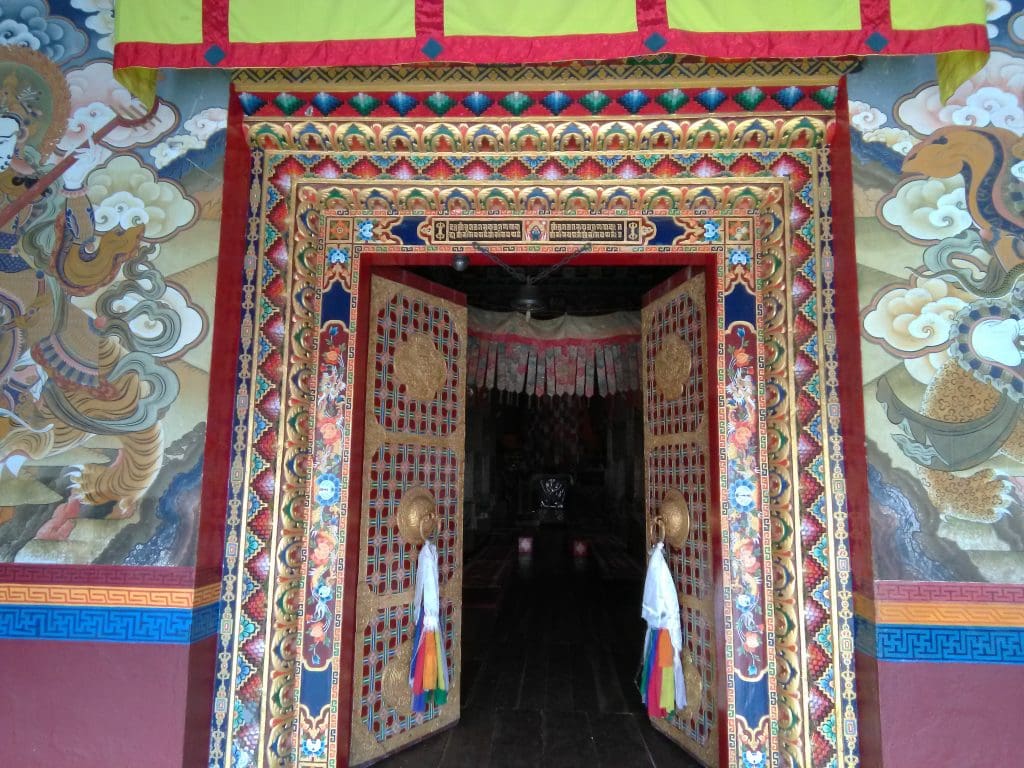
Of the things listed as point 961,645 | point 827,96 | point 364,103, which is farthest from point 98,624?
point 827,96

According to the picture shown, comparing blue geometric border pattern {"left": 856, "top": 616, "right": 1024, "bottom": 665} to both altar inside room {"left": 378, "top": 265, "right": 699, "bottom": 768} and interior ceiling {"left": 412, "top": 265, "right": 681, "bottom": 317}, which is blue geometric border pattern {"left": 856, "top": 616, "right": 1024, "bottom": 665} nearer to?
altar inside room {"left": 378, "top": 265, "right": 699, "bottom": 768}

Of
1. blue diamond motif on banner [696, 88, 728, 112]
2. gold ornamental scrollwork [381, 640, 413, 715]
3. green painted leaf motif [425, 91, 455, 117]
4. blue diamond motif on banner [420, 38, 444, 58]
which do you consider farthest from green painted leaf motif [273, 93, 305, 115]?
gold ornamental scrollwork [381, 640, 413, 715]

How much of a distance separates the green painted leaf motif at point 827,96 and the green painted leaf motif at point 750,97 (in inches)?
9.7

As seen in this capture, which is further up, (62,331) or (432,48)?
(432,48)

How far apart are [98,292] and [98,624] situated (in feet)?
4.87

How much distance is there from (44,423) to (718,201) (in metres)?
3.48

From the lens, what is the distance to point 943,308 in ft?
8.80

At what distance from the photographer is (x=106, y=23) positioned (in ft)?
9.80

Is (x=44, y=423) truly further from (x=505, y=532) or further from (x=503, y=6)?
(x=505, y=532)

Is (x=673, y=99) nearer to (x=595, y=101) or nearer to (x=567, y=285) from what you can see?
(x=595, y=101)

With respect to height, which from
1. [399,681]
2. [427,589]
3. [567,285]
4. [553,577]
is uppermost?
[567,285]

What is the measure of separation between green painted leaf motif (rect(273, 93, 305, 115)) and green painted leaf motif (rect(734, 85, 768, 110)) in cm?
210

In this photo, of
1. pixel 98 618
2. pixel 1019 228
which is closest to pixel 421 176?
pixel 98 618

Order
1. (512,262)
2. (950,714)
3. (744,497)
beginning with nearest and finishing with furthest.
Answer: (950,714), (744,497), (512,262)
